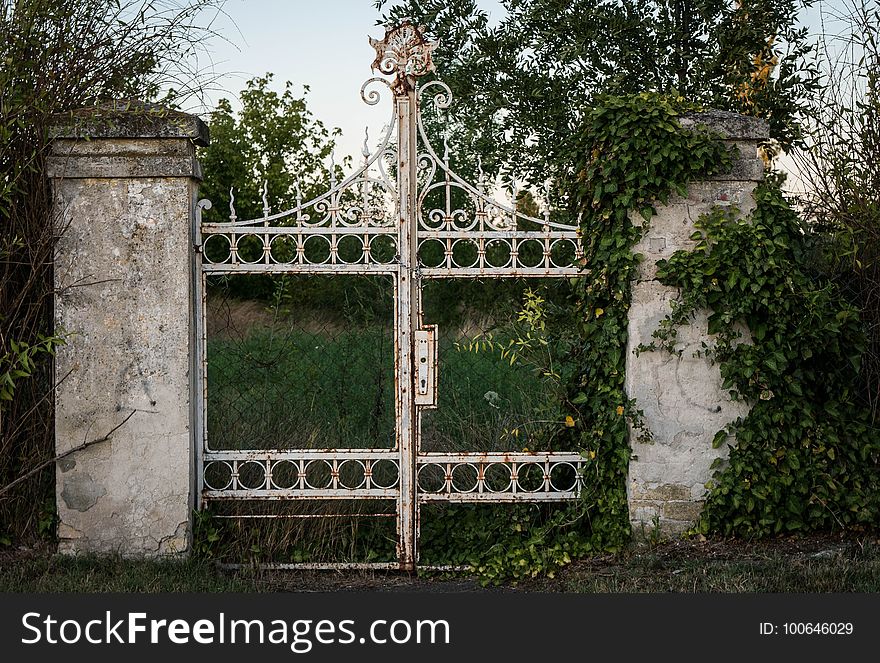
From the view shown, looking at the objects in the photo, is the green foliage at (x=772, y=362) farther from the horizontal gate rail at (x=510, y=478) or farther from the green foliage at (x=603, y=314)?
the horizontal gate rail at (x=510, y=478)

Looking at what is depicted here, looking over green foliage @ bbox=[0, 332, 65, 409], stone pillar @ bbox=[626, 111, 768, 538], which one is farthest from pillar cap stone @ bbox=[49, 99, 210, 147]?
stone pillar @ bbox=[626, 111, 768, 538]

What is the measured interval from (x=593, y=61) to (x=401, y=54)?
224cm

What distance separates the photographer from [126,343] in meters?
4.92

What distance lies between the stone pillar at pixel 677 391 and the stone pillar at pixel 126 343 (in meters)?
2.74

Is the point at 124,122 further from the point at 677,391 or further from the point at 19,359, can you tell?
the point at 677,391

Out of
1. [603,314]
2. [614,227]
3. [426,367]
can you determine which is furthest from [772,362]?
[426,367]

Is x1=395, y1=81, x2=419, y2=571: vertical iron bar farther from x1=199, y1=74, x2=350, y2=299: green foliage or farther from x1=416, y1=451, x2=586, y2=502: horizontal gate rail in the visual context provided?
x1=199, y1=74, x2=350, y2=299: green foliage

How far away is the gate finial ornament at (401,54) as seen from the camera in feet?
16.9

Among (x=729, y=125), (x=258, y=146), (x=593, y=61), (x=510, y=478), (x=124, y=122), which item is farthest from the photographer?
(x=258, y=146)

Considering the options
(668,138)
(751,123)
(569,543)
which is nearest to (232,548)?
(569,543)

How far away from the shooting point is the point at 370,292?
8.47m

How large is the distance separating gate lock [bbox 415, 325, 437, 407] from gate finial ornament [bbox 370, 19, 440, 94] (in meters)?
1.52

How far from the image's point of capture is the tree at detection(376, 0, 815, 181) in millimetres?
6574

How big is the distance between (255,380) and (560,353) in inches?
117
